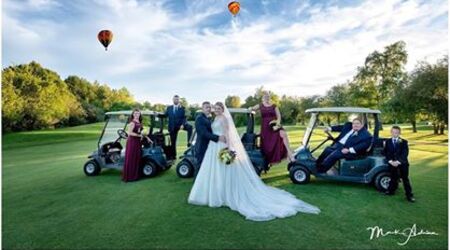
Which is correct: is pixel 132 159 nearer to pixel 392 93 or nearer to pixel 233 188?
pixel 233 188

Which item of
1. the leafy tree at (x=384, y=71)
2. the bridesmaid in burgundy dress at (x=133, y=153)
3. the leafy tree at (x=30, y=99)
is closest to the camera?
the bridesmaid in burgundy dress at (x=133, y=153)

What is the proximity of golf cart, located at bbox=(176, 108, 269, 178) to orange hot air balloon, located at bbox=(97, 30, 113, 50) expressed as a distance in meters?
5.40

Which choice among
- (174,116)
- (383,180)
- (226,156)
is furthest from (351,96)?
(226,156)

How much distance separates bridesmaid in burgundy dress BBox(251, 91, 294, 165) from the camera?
7.02 meters

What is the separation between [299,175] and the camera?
6.46m

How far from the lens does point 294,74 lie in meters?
23.1

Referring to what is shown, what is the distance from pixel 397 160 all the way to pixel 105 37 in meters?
9.28

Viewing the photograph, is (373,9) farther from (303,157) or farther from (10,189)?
(10,189)

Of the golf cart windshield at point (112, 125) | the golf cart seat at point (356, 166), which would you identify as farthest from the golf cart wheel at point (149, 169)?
the golf cart seat at point (356, 166)

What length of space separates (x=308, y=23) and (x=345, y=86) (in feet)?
90.6

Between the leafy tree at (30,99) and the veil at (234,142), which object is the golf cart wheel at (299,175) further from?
the leafy tree at (30,99)

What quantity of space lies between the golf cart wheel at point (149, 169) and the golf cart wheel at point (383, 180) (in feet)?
15.6

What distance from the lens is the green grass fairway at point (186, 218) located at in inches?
144

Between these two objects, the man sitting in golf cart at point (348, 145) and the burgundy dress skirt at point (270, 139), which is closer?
the man sitting in golf cart at point (348, 145)
